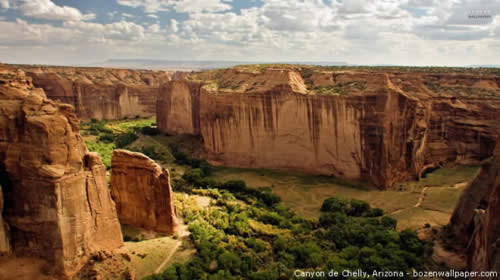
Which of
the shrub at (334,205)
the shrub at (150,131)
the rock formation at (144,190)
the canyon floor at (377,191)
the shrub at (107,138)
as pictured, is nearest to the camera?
the rock formation at (144,190)

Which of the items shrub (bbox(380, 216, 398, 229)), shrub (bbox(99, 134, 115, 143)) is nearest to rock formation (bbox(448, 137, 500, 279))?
shrub (bbox(380, 216, 398, 229))

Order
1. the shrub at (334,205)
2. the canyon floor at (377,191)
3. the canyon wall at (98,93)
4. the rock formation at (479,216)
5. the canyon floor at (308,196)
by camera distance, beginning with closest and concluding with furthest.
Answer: the rock formation at (479,216) < the canyon floor at (308,196) < the canyon floor at (377,191) < the shrub at (334,205) < the canyon wall at (98,93)

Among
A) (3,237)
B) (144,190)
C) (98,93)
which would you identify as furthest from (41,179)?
(98,93)

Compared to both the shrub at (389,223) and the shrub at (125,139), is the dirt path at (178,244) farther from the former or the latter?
the shrub at (125,139)

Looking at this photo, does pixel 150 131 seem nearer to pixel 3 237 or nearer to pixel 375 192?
pixel 375 192

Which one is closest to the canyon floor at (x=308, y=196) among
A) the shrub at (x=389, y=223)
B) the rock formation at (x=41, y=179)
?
the shrub at (x=389, y=223)

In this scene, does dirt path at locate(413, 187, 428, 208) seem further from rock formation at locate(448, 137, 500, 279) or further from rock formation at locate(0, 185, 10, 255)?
rock formation at locate(0, 185, 10, 255)
